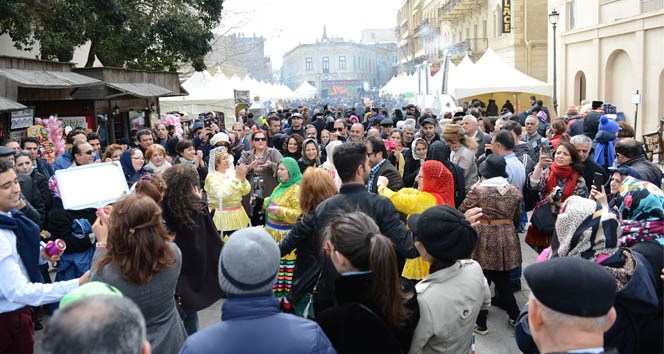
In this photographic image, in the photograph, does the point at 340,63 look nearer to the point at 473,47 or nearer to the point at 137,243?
the point at 473,47

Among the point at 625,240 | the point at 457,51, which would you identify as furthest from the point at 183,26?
the point at 457,51

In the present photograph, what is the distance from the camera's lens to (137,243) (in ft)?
10.4

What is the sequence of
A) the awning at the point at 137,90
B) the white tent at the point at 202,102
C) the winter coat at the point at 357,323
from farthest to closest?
the white tent at the point at 202,102, the awning at the point at 137,90, the winter coat at the point at 357,323

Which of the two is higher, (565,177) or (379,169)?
(379,169)

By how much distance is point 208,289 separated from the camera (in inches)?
181

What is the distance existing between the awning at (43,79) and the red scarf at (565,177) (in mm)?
8073

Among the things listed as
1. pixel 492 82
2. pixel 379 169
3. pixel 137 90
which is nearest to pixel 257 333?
pixel 379 169

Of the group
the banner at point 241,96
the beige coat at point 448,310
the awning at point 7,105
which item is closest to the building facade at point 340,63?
the banner at point 241,96

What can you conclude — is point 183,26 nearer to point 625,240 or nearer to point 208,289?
point 208,289

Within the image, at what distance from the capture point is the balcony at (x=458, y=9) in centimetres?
4344

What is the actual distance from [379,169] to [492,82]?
13250mm

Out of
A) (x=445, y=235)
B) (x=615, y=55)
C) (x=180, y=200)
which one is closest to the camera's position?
(x=445, y=235)

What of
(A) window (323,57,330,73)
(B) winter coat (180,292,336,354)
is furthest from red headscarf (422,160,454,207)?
(A) window (323,57,330,73)

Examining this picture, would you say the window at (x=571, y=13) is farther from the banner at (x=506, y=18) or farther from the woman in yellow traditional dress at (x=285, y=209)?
the woman in yellow traditional dress at (x=285, y=209)
